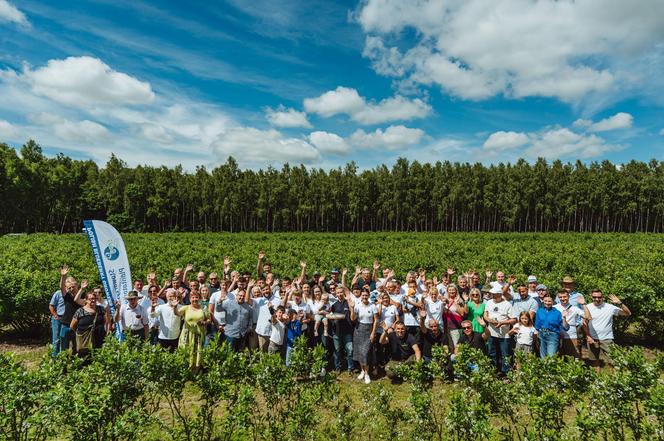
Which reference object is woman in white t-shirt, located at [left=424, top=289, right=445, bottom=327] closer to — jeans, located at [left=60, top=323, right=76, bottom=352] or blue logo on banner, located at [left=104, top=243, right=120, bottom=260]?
blue logo on banner, located at [left=104, top=243, right=120, bottom=260]

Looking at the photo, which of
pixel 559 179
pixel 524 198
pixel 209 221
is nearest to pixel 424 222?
pixel 524 198

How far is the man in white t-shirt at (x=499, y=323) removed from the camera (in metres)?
7.78

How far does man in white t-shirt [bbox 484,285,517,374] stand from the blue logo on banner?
848cm

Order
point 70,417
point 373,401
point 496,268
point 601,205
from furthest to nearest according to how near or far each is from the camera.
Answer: point 601,205 → point 496,268 → point 373,401 → point 70,417

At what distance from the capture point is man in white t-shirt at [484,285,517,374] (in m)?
7.78

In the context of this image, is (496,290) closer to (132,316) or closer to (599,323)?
(599,323)

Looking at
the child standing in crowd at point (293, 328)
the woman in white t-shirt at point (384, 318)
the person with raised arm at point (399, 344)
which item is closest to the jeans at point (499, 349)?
the person with raised arm at point (399, 344)

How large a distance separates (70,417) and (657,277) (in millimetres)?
13000

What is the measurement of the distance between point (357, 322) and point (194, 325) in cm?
348

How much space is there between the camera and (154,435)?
5480 millimetres

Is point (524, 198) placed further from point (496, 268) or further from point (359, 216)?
point (496, 268)

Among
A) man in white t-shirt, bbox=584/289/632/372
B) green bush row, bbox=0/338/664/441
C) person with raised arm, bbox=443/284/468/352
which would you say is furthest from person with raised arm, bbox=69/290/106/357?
man in white t-shirt, bbox=584/289/632/372

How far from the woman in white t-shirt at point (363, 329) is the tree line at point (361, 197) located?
57.1m

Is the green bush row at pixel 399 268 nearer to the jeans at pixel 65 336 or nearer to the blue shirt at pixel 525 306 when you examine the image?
the jeans at pixel 65 336
